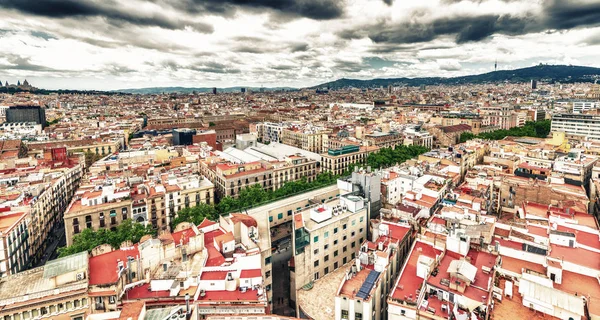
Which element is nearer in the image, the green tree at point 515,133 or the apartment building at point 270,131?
the green tree at point 515,133

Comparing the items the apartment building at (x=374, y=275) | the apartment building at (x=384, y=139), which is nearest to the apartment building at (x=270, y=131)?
the apartment building at (x=384, y=139)

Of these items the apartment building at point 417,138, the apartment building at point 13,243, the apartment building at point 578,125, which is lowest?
the apartment building at point 13,243

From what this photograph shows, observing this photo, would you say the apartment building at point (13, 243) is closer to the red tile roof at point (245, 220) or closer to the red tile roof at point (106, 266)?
A: the red tile roof at point (106, 266)

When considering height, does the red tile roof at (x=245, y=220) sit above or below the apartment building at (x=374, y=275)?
above

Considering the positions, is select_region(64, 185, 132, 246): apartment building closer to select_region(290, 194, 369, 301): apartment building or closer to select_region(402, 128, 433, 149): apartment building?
select_region(290, 194, 369, 301): apartment building

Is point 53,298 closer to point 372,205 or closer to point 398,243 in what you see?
point 398,243

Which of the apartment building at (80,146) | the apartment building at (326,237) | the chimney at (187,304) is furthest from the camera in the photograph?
the apartment building at (80,146)

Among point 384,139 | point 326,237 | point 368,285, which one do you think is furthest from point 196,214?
point 384,139

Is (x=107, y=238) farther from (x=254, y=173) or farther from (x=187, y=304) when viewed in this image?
(x=254, y=173)

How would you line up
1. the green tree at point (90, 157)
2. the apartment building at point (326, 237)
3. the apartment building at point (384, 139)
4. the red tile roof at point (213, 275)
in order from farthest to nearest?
the apartment building at point (384, 139) < the green tree at point (90, 157) < the apartment building at point (326, 237) < the red tile roof at point (213, 275)

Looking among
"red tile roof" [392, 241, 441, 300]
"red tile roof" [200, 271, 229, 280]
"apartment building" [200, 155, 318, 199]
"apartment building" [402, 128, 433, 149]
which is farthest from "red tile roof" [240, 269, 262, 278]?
"apartment building" [402, 128, 433, 149]
